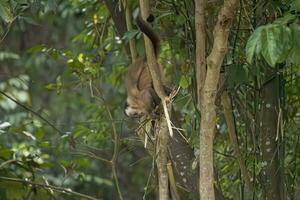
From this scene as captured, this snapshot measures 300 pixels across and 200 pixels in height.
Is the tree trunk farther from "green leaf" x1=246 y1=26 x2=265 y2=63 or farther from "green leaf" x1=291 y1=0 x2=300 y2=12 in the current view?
"green leaf" x1=246 y1=26 x2=265 y2=63

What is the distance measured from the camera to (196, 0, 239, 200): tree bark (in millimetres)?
1799

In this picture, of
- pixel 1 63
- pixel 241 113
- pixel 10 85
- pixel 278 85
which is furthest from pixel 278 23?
pixel 1 63

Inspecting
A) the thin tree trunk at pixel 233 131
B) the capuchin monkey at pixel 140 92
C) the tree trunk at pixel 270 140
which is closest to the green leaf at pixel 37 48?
the capuchin monkey at pixel 140 92

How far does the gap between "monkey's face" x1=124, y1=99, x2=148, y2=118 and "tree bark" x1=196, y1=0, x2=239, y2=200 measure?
1.39 metres

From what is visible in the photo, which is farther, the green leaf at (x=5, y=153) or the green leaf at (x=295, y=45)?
the green leaf at (x=5, y=153)

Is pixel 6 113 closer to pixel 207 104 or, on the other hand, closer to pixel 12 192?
pixel 12 192

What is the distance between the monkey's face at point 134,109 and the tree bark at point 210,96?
1.39 m

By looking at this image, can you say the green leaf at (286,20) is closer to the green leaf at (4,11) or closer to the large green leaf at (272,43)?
the large green leaf at (272,43)

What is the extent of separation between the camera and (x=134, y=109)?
336 centimetres

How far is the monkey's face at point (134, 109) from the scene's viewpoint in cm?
328

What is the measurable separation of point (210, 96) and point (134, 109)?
1.54 m

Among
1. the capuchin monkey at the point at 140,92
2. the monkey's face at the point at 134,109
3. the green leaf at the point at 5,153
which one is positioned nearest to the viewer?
the green leaf at the point at 5,153

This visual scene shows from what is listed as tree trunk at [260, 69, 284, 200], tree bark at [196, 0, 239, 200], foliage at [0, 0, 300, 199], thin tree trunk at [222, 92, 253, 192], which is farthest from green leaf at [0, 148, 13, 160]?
tree bark at [196, 0, 239, 200]

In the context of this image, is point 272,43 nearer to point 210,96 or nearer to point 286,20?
point 286,20
